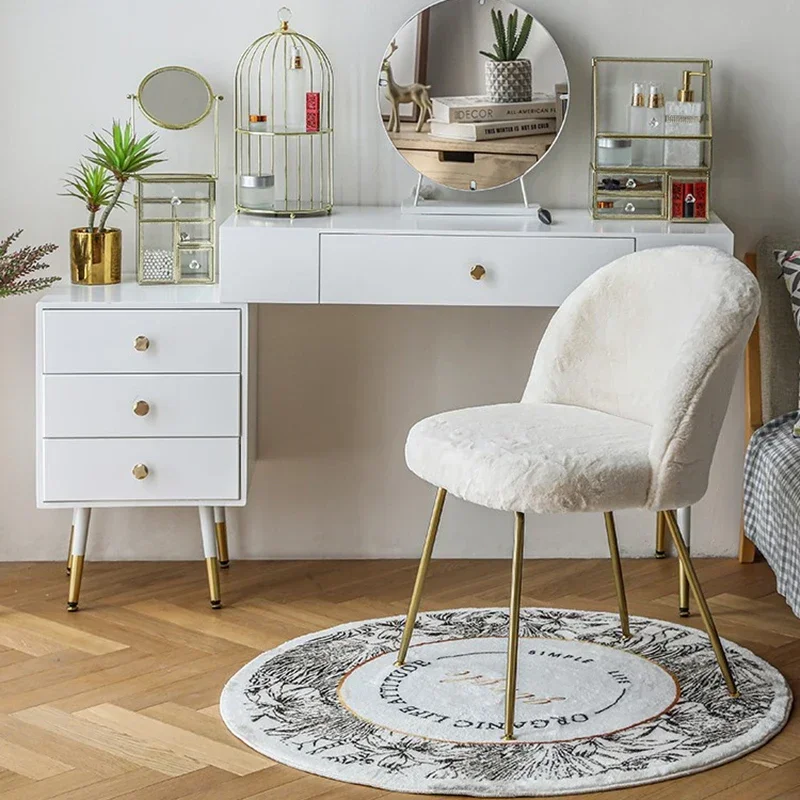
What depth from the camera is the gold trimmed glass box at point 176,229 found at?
9.85 feet

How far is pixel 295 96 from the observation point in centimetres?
309

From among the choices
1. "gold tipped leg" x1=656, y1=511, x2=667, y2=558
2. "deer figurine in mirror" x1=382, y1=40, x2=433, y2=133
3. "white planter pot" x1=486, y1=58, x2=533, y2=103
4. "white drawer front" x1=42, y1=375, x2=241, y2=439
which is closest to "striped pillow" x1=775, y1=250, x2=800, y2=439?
"gold tipped leg" x1=656, y1=511, x2=667, y2=558

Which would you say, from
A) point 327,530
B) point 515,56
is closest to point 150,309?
point 327,530

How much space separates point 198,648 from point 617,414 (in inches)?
36.0

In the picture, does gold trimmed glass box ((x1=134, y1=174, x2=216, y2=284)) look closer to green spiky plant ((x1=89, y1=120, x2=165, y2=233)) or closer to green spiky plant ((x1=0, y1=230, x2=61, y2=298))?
green spiky plant ((x1=89, y1=120, x2=165, y2=233))

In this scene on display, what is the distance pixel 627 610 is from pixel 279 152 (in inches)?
49.6

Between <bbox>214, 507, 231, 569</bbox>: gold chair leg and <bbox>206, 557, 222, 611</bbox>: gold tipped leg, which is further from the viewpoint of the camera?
<bbox>214, 507, 231, 569</bbox>: gold chair leg

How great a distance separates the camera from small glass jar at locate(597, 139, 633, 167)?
3.01 metres

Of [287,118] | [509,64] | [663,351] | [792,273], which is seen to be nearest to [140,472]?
[287,118]

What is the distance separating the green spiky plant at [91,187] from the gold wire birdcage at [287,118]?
0.93ft

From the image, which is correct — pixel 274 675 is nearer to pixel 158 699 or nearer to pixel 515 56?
pixel 158 699

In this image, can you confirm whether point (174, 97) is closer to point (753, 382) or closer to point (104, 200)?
point (104, 200)

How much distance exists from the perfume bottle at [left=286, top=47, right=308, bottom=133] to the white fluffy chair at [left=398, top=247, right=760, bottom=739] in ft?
2.71

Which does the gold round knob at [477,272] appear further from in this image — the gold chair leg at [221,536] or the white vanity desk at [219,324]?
the gold chair leg at [221,536]
